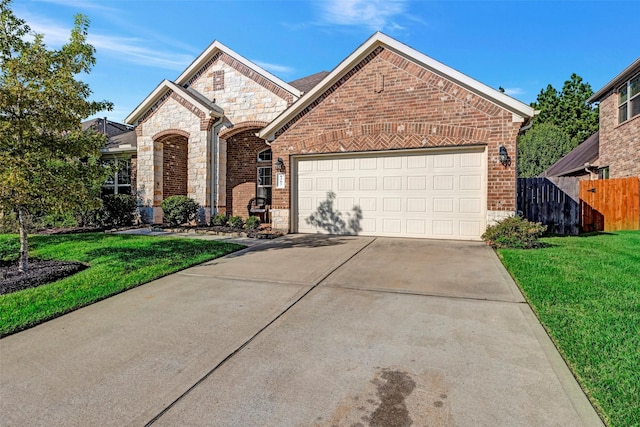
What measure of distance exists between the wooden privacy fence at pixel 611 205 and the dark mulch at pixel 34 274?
15.0 m

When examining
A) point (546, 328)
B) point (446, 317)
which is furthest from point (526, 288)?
point (446, 317)

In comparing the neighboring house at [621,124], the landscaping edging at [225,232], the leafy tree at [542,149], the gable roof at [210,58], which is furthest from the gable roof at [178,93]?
the leafy tree at [542,149]

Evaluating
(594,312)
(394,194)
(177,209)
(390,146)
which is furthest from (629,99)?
(177,209)

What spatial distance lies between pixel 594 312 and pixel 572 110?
4128cm

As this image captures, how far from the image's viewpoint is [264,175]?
571 inches

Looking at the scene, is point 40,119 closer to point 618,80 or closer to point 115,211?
point 115,211

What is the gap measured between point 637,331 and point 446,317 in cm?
168

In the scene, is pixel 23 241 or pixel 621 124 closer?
pixel 23 241

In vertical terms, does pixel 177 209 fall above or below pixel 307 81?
below

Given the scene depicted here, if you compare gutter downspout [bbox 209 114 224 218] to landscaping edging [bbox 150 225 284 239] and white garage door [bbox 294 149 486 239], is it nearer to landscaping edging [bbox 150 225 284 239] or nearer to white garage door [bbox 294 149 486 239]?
landscaping edging [bbox 150 225 284 239]

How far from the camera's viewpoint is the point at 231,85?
44.6ft

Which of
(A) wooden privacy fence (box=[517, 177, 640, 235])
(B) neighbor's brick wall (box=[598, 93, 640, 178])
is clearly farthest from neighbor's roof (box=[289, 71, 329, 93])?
(B) neighbor's brick wall (box=[598, 93, 640, 178])

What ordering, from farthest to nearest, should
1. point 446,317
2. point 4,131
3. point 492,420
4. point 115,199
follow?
point 115,199
point 4,131
point 446,317
point 492,420

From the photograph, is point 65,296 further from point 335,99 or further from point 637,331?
point 335,99
